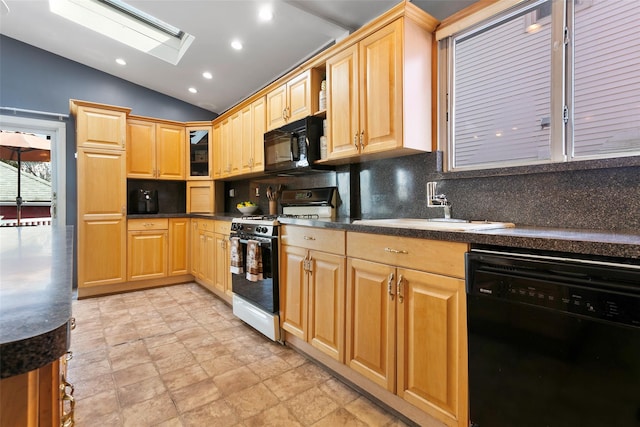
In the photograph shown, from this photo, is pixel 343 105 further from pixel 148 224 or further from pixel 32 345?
pixel 148 224

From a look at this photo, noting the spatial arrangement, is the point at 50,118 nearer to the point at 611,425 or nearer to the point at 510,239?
the point at 510,239

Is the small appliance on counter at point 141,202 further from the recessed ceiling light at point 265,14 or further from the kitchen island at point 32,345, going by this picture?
the kitchen island at point 32,345

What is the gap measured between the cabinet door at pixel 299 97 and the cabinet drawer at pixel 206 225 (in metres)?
1.56

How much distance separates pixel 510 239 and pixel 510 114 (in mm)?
1052

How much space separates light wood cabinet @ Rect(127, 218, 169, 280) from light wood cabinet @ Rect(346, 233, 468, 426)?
317 cm

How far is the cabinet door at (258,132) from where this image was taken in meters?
3.22

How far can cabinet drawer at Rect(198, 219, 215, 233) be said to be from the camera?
3.62 m

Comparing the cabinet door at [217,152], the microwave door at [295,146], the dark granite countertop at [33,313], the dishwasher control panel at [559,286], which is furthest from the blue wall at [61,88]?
the dishwasher control panel at [559,286]

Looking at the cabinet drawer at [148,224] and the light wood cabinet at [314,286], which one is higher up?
the cabinet drawer at [148,224]

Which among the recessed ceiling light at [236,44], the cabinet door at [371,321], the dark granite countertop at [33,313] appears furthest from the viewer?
the recessed ceiling light at [236,44]

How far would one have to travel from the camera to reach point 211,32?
9.62 ft

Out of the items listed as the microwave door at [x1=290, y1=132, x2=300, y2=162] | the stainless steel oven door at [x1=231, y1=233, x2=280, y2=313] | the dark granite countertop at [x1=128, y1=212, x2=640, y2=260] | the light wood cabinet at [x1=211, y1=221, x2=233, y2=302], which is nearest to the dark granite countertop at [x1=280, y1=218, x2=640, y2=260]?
the dark granite countertop at [x1=128, y1=212, x2=640, y2=260]

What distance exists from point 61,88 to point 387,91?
4149 millimetres

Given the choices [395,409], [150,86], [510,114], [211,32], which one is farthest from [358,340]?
[150,86]
